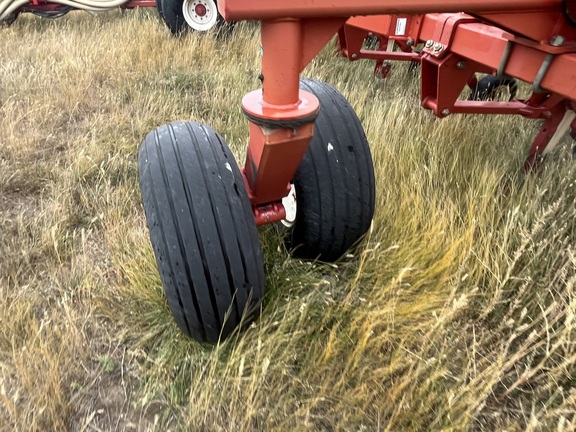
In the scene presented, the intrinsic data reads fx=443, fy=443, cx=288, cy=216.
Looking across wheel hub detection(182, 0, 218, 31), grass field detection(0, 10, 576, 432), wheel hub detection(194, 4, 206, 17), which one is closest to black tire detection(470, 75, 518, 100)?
grass field detection(0, 10, 576, 432)

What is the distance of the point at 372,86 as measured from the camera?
3.64 meters

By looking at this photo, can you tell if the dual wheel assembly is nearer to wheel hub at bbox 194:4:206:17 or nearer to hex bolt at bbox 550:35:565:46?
hex bolt at bbox 550:35:565:46

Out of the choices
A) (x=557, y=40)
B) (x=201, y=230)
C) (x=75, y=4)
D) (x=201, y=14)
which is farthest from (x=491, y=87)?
(x=75, y=4)

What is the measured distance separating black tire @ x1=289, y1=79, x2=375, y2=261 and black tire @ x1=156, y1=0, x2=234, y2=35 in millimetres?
3649

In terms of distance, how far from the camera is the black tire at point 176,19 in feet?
15.8

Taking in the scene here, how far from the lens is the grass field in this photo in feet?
4.08

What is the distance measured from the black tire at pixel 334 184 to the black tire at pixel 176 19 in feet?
12.0

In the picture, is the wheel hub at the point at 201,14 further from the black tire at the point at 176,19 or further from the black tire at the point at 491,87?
the black tire at the point at 491,87

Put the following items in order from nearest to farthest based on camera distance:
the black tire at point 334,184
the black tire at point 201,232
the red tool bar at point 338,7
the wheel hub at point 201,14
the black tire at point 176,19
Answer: the red tool bar at point 338,7 → the black tire at point 201,232 → the black tire at point 334,184 → the black tire at point 176,19 → the wheel hub at point 201,14

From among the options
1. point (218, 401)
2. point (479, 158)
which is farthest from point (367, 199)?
point (479, 158)

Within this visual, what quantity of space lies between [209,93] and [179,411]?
2.77m

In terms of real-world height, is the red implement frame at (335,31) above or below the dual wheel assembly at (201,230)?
above

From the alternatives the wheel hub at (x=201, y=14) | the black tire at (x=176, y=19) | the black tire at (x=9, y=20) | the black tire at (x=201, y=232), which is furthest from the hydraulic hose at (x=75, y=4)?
the black tire at (x=201, y=232)

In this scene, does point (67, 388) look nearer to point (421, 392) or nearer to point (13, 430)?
point (13, 430)
